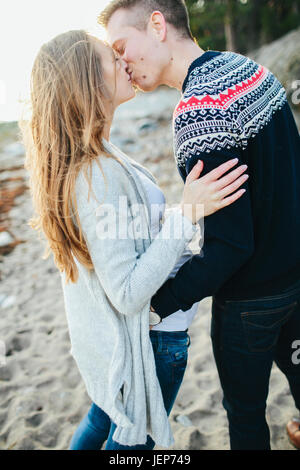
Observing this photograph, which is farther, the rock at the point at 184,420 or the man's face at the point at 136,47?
the rock at the point at 184,420

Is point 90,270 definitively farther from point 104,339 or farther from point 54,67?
point 54,67

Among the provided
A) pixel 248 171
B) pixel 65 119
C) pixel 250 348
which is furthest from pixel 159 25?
pixel 250 348

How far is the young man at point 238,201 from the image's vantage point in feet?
4.62

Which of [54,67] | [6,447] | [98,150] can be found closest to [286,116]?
[98,150]

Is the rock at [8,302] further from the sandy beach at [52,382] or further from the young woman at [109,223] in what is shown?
the young woman at [109,223]

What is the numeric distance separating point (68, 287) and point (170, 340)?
0.54 metres

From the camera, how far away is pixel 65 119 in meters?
1.48

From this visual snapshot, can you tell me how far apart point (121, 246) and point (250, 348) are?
75 centimetres

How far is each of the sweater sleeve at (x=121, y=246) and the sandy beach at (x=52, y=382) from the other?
1.53 metres

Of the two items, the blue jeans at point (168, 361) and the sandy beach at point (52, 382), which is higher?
the blue jeans at point (168, 361)

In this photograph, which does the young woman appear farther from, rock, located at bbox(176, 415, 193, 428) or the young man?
rock, located at bbox(176, 415, 193, 428)

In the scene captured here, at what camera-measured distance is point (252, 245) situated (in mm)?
1457

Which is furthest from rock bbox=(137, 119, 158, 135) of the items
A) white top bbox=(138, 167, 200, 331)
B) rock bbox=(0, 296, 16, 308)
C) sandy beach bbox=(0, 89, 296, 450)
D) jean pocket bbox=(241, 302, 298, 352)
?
jean pocket bbox=(241, 302, 298, 352)

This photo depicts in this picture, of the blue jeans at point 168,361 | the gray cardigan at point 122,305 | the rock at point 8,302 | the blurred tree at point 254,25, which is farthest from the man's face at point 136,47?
the blurred tree at point 254,25
